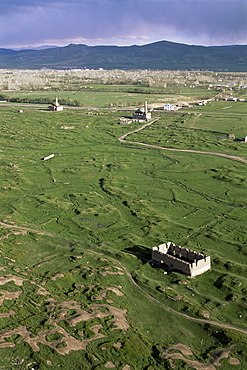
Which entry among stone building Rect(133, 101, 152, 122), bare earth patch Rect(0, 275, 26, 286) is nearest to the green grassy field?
bare earth patch Rect(0, 275, 26, 286)

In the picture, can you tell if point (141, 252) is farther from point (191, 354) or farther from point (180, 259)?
point (191, 354)

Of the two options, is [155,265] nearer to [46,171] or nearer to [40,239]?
[40,239]

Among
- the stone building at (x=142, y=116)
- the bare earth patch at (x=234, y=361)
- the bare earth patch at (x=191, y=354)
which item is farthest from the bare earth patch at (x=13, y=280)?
the stone building at (x=142, y=116)

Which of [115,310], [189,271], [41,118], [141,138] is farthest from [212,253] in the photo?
[41,118]

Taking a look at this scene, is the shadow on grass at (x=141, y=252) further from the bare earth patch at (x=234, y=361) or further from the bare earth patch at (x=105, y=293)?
the bare earth patch at (x=234, y=361)

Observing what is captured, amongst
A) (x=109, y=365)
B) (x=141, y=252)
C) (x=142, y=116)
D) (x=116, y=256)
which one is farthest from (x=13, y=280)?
(x=142, y=116)

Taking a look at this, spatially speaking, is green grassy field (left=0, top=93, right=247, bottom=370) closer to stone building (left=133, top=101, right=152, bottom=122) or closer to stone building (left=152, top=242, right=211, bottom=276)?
stone building (left=152, top=242, right=211, bottom=276)
